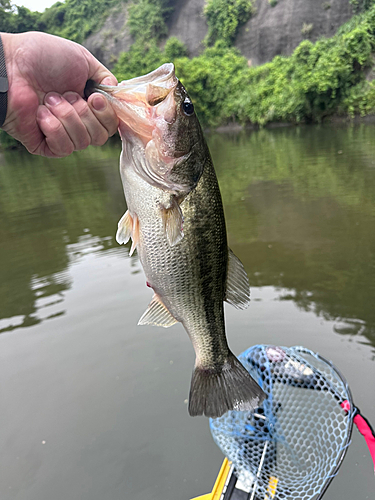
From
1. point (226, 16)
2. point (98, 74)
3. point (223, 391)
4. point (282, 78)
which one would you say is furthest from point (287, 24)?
point (223, 391)

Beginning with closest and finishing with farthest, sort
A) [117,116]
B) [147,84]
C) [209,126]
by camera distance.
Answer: [147,84], [117,116], [209,126]

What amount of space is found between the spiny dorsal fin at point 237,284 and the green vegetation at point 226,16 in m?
45.4

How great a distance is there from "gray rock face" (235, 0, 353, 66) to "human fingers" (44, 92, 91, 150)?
130 ft

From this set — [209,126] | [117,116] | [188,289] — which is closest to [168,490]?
[188,289]

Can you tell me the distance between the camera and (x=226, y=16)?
131ft

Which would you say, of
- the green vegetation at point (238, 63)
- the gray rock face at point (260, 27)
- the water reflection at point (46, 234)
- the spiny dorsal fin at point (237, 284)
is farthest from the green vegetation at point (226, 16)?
the spiny dorsal fin at point (237, 284)

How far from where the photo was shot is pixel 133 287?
538 cm

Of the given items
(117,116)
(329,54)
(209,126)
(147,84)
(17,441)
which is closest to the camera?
(147,84)

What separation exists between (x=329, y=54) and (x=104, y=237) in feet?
99.1

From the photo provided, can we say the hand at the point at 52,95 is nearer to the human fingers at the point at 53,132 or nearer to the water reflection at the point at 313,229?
the human fingers at the point at 53,132

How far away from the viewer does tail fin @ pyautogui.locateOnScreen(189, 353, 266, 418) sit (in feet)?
5.46

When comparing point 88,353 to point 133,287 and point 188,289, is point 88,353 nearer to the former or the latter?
point 133,287

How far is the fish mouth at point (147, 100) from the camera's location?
1429 millimetres

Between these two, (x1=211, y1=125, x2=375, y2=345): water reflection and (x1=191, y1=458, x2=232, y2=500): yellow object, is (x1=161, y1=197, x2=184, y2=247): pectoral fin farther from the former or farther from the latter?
(x1=211, y1=125, x2=375, y2=345): water reflection
